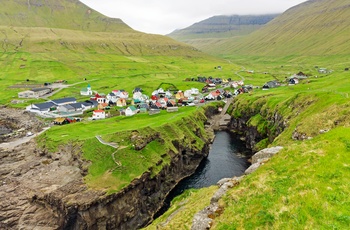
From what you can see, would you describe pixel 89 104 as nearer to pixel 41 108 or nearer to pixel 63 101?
pixel 63 101


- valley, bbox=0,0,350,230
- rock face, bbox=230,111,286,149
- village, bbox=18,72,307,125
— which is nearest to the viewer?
valley, bbox=0,0,350,230

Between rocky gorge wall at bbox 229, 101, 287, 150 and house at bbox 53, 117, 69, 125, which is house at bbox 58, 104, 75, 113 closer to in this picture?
house at bbox 53, 117, 69, 125

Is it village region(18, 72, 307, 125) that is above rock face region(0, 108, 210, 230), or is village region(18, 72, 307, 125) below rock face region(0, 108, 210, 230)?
above

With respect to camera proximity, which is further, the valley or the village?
the village

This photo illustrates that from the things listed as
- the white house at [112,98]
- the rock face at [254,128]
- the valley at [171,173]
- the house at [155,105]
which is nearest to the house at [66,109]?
the valley at [171,173]

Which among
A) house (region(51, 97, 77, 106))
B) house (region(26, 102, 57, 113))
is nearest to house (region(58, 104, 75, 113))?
house (region(26, 102, 57, 113))

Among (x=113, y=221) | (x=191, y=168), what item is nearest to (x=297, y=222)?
(x=113, y=221)

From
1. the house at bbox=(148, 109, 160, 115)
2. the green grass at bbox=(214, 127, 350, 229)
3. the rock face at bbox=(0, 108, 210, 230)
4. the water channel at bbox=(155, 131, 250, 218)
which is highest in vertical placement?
the green grass at bbox=(214, 127, 350, 229)

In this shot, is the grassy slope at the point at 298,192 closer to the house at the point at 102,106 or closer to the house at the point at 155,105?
the house at the point at 155,105

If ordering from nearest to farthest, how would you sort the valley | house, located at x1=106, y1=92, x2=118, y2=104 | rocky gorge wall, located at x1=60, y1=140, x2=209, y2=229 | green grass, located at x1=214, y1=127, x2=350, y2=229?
green grass, located at x1=214, y1=127, x2=350, y2=229, the valley, rocky gorge wall, located at x1=60, y1=140, x2=209, y2=229, house, located at x1=106, y1=92, x2=118, y2=104

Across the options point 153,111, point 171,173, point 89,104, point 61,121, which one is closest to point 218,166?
point 171,173
